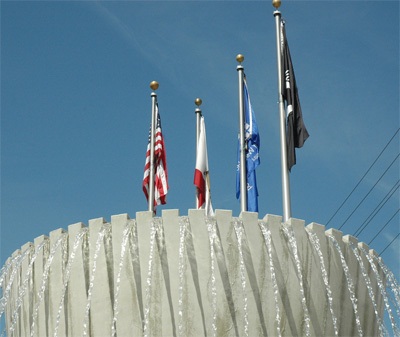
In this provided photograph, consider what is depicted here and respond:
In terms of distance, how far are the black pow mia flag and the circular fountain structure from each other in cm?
378

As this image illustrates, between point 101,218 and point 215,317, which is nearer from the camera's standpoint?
point 215,317

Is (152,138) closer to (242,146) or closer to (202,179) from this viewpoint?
(202,179)

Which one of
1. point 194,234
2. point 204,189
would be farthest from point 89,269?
point 204,189

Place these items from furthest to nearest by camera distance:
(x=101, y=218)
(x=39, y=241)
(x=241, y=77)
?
1. (x=241, y=77)
2. (x=39, y=241)
3. (x=101, y=218)

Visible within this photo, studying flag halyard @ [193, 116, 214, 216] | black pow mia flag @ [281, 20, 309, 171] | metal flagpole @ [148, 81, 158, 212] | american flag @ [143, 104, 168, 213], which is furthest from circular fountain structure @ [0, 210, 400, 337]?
flag halyard @ [193, 116, 214, 216]

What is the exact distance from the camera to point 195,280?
44.0ft

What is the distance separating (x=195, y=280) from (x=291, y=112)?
6.05 metres

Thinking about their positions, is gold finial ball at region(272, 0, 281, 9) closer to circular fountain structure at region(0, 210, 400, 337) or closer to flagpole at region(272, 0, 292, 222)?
flagpole at region(272, 0, 292, 222)

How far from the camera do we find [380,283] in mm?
15602

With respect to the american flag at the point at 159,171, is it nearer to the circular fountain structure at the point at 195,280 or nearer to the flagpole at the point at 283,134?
the flagpole at the point at 283,134

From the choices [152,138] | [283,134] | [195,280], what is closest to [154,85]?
[152,138]

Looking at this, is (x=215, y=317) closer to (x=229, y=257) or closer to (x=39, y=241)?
(x=229, y=257)

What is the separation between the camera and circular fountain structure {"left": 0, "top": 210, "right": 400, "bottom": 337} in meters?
13.3

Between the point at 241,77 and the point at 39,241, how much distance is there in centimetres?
733
